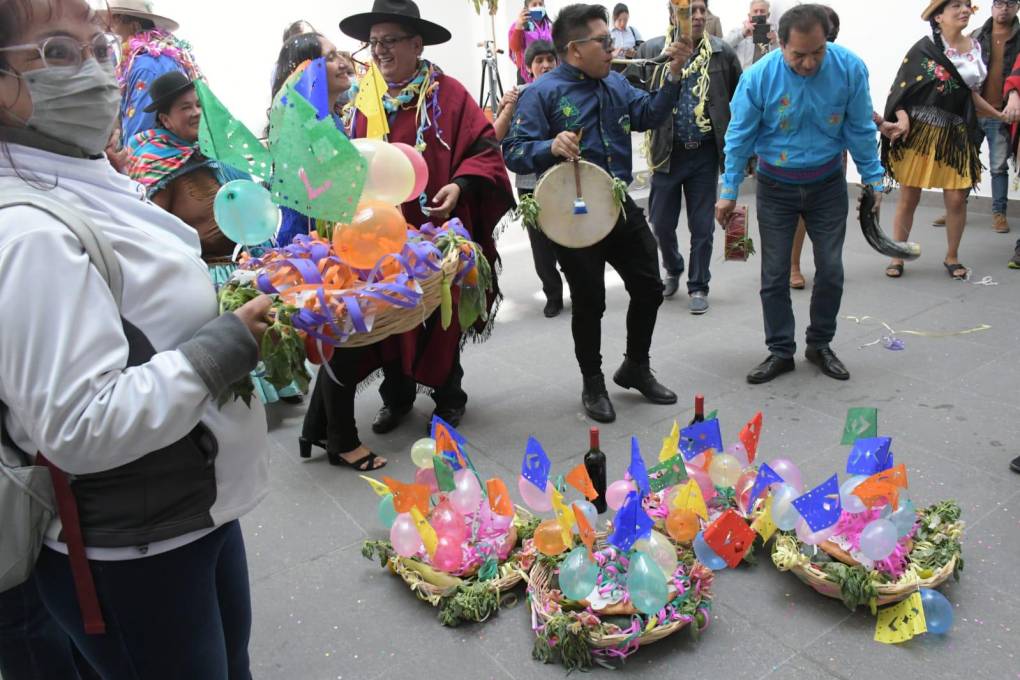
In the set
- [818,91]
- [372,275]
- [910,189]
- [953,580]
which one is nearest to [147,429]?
[372,275]

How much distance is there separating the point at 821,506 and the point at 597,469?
2.55 feet

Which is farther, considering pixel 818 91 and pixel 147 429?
pixel 818 91

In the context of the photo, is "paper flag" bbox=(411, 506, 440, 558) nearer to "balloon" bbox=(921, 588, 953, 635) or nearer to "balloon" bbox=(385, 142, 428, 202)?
"balloon" bbox=(385, 142, 428, 202)

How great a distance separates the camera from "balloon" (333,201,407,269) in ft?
5.21

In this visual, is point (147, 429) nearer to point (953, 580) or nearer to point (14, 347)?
point (14, 347)

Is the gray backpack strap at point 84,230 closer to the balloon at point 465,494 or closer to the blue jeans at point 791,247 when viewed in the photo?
the balloon at point 465,494

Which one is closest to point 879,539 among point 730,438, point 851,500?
point 851,500

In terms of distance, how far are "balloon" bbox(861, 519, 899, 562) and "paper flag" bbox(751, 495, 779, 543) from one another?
297 mm

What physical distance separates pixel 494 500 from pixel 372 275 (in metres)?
1.12

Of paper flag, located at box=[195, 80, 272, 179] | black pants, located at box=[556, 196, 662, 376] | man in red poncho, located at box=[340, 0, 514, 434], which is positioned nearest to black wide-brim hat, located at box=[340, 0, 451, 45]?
man in red poncho, located at box=[340, 0, 514, 434]

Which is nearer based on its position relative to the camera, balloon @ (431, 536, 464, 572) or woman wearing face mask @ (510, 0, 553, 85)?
balloon @ (431, 536, 464, 572)

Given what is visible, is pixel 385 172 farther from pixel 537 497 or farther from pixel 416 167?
pixel 537 497

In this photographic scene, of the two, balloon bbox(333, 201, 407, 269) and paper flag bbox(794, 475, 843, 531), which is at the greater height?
balloon bbox(333, 201, 407, 269)

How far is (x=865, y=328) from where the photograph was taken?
4.42 meters
